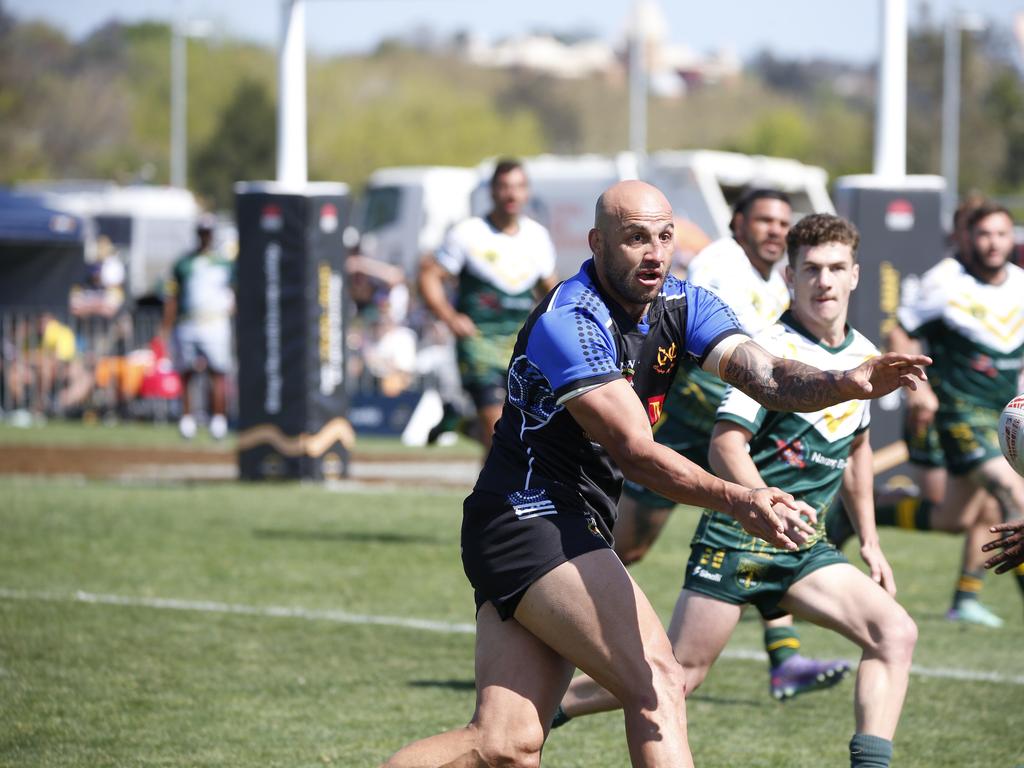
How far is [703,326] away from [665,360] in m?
0.15

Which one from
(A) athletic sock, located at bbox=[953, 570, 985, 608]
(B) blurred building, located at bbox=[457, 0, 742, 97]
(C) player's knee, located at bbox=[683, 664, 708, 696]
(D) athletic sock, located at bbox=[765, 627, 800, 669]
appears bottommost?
(A) athletic sock, located at bbox=[953, 570, 985, 608]

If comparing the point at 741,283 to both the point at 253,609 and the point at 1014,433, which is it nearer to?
the point at 1014,433

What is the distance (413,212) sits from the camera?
34.2m

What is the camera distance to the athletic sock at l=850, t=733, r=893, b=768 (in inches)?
210

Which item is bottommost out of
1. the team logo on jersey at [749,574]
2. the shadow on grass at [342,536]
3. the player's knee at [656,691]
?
the shadow on grass at [342,536]

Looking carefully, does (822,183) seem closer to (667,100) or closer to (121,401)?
(121,401)

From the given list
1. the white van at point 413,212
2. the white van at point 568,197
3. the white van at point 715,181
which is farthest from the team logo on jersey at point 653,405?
the white van at point 413,212

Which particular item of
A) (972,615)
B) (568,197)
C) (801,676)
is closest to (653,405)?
(801,676)

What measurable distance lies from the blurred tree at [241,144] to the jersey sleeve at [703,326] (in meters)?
62.9

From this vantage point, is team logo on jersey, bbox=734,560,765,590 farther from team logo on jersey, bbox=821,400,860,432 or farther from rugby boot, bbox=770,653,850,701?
rugby boot, bbox=770,653,850,701

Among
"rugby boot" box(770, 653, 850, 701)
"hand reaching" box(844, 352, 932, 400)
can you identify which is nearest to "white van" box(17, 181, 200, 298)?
"rugby boot" box(770, 653, 850, 701)

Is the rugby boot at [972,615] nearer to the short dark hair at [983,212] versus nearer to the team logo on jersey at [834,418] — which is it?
the short dark hair at [983,212]

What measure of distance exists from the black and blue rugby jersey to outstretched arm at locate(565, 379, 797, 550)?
0.09 m

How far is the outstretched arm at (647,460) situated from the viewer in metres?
4.28
